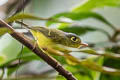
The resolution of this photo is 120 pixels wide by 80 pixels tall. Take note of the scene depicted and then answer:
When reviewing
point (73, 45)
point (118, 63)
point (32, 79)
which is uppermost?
point (73, 45)

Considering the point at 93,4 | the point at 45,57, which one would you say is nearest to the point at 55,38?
the point at 45,57

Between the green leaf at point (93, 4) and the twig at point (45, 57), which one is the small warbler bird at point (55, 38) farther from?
the green leaf at point (93, 4)

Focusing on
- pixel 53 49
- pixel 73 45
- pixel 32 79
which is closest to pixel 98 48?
pixel 32 79

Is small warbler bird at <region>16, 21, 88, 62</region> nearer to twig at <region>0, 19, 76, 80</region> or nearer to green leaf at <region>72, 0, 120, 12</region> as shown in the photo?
twig at <region>0, 19, 76, 80</region>

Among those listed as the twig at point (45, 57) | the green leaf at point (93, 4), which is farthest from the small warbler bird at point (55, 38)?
the green leaf at point (93, 4)

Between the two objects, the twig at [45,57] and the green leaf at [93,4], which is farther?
the green leaf at [93,4]

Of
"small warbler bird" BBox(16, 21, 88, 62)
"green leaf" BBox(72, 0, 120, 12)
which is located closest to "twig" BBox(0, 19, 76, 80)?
"small warbler bird" BBox(16, 21, 88, 62)

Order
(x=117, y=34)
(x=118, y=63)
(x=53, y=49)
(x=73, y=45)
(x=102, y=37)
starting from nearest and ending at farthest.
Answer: (x=73, y=45)
(x=53, y=49)
(x=118, y=63)
(x=117, y=34)
(x=102, y=37)

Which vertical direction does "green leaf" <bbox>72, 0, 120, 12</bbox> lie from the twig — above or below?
above

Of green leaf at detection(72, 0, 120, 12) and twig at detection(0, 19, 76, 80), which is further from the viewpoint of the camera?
green leaf at detection(72, 0, 120, 12)

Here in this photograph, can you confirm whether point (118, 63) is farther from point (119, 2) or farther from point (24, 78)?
point (24, 78)

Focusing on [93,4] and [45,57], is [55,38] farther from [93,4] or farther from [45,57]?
[93,4]
